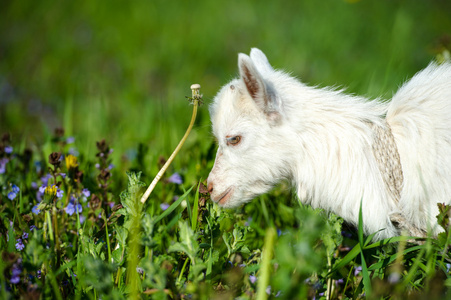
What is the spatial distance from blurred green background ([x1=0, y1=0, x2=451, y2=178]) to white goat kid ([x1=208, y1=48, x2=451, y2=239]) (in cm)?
254

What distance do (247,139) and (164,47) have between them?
5.98m

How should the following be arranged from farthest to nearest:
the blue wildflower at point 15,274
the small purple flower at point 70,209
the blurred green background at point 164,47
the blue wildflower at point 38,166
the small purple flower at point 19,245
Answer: the blurred green background at point 164,47 → the blue wildflower at point 38,166 → the small purple flower at point 70,209 → the small purple flower at point 19,245 → the blue wildflower at point 15,274

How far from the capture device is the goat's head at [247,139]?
2670 millimetres

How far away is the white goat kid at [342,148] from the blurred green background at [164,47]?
100 inches

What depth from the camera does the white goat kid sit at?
2.55m

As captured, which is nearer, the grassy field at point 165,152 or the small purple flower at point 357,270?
the grassy field at point 165,152

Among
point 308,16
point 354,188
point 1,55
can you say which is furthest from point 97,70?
point 354,188

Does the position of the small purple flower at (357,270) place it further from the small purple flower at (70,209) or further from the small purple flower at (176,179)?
the small purple flower at (70,209)

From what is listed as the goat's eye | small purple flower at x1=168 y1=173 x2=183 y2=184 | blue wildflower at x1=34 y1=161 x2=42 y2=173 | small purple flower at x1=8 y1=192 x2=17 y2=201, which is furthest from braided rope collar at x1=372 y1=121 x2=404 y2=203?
blue wildflower at x1=34 y1=161 x2=42 y2=173

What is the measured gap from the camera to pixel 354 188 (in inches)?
103

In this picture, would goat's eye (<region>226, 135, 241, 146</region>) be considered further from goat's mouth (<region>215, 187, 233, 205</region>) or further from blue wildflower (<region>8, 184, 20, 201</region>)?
blue wildflower (<region>8, 184, 20, 201</region>)

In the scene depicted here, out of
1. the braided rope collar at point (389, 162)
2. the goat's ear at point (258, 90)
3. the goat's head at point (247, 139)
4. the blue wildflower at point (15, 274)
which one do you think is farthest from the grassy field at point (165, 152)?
the goat's ear at point (258, 90)

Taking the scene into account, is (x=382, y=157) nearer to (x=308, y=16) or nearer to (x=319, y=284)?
(x=319, y=284)

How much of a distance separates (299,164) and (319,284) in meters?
0.80
